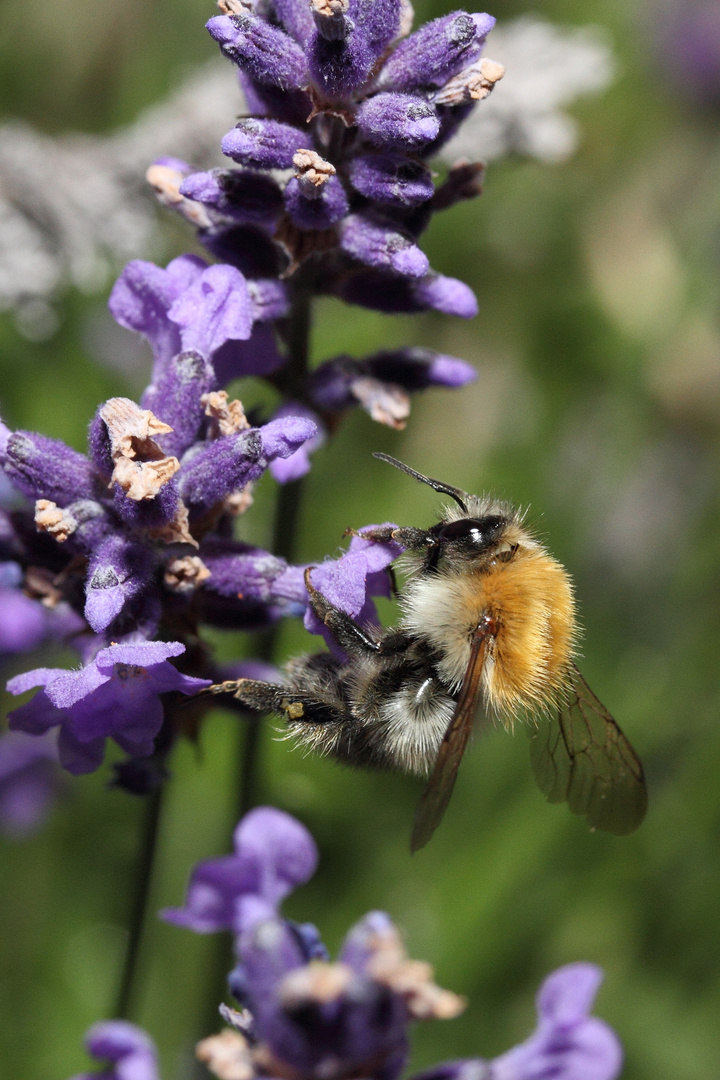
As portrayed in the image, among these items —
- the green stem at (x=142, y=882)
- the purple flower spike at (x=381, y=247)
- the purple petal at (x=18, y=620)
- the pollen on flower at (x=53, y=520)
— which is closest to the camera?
the pollen on flower at (x=53, y=520)

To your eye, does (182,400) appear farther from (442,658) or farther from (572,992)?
(572,992)

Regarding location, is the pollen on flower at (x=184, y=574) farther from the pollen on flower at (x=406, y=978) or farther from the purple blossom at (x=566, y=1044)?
the purple blossom at (x=566, y=1044)

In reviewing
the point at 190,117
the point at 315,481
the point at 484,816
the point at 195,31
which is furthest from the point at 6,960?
the point at 195,31

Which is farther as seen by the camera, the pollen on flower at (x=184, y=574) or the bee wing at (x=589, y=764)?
the bee wing at (x=589, y=764)

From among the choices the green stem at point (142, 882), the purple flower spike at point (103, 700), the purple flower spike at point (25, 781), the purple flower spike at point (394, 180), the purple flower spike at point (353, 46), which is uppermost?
the purple flower spike at point (353, 46)

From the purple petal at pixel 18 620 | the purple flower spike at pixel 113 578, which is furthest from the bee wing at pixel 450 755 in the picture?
the purple petal at pixel 18 620

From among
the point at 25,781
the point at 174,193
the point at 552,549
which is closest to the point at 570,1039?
the point at 174,193

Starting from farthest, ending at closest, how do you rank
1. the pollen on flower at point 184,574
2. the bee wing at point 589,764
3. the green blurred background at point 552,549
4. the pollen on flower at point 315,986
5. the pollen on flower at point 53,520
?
the green blurred background at point 552,549
the bee wing at point 589,764
the pollen on flower at point 184,574
the pollen on flower at point 53,520
the pollen on flower at point 315,986

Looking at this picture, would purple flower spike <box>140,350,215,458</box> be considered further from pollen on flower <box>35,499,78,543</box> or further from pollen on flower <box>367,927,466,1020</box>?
pollen on flower <box>367,927,466,1020</box>

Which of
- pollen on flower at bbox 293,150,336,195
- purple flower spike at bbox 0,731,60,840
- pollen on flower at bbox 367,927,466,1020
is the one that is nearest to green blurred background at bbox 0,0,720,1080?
purple flower spike at bbox 0,731,60,840
